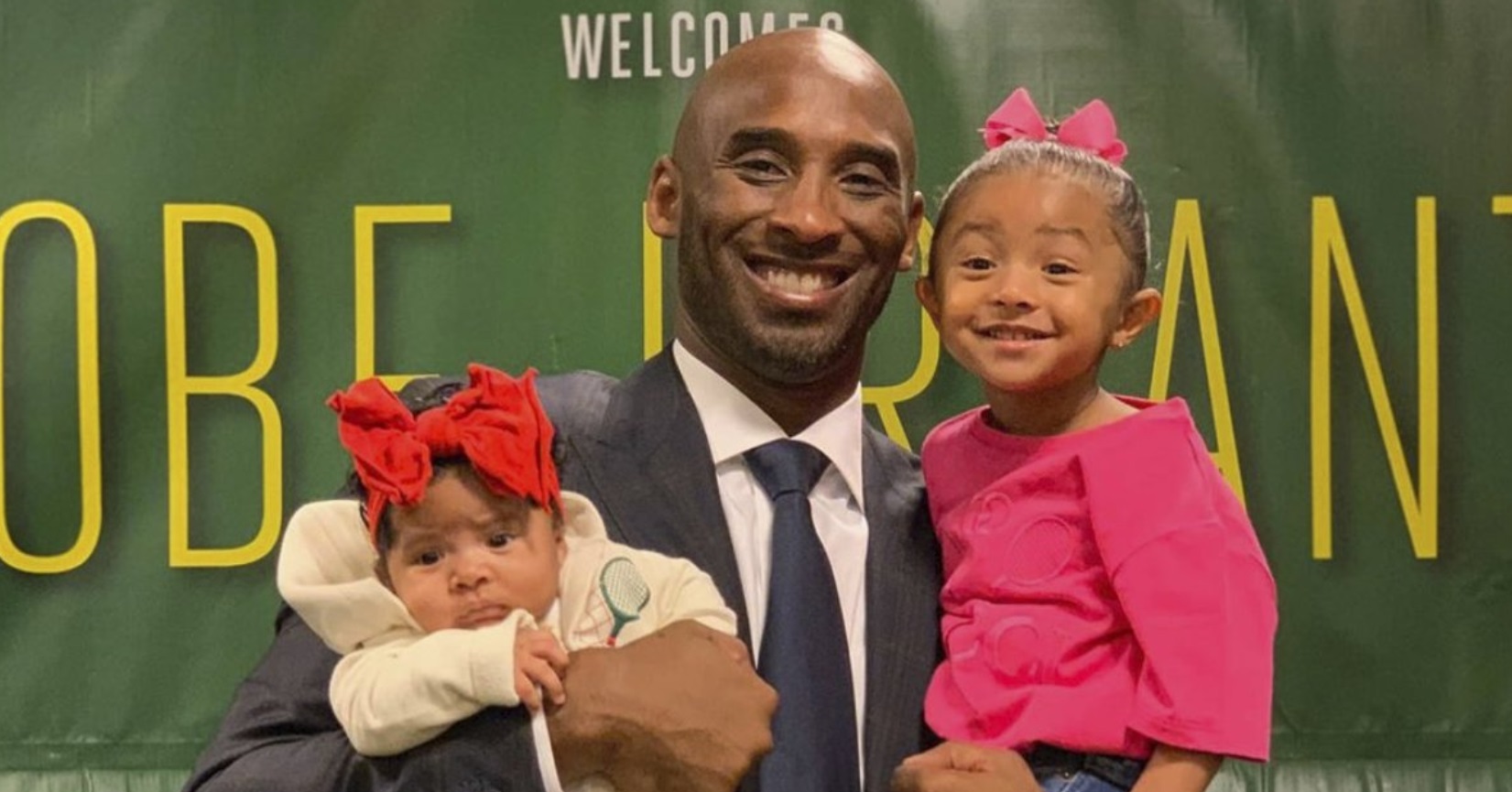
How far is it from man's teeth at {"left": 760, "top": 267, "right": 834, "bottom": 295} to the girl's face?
131 millimetres

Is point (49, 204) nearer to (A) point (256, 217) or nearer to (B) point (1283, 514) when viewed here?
(A) point (256, 217)

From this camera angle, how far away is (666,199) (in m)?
1.97

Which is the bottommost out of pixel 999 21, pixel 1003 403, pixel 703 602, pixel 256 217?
pixel 703 602

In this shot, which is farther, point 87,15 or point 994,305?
point 87,15

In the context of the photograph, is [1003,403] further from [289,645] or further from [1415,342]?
[1415,342]

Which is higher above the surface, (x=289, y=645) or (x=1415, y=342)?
(x=1415, y=342)

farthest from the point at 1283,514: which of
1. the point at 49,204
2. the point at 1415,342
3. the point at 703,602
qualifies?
the point at 49,204

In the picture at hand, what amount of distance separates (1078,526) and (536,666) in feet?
1.53

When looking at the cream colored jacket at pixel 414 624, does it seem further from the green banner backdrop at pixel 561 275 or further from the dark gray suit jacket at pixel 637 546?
the green banner backdrop at pixel 561 275

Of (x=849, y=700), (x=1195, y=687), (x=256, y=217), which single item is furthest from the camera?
(x=256, y=217)

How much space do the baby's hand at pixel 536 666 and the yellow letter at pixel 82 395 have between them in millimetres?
1349

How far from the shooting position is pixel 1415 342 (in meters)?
2.73

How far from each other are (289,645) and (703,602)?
344 mm

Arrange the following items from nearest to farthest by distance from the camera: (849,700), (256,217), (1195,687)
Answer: (1195,687) → (849,700) → (256,217)
